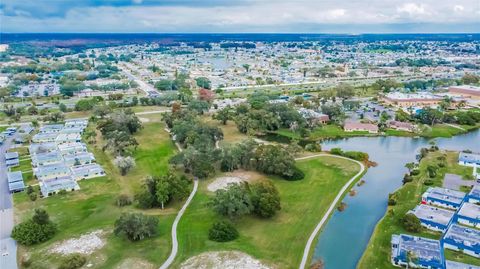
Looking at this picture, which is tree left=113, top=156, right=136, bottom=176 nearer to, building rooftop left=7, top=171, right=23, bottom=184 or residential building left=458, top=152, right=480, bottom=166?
building rooftop left=7, top=171, right=23, bottom=184

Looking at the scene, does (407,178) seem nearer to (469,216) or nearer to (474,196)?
(474,196)

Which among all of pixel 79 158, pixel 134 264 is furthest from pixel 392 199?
pixel 79 158

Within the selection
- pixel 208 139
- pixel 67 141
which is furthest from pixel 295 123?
pixel 67 141

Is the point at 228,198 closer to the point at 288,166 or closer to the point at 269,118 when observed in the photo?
the point at 288,166

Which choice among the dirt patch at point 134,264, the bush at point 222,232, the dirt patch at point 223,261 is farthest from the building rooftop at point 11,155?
the dirt patch at point 223,261

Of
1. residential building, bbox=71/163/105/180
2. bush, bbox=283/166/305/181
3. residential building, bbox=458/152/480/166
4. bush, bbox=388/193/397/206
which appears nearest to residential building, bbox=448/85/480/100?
residential building, bbox=458/152/480/166
